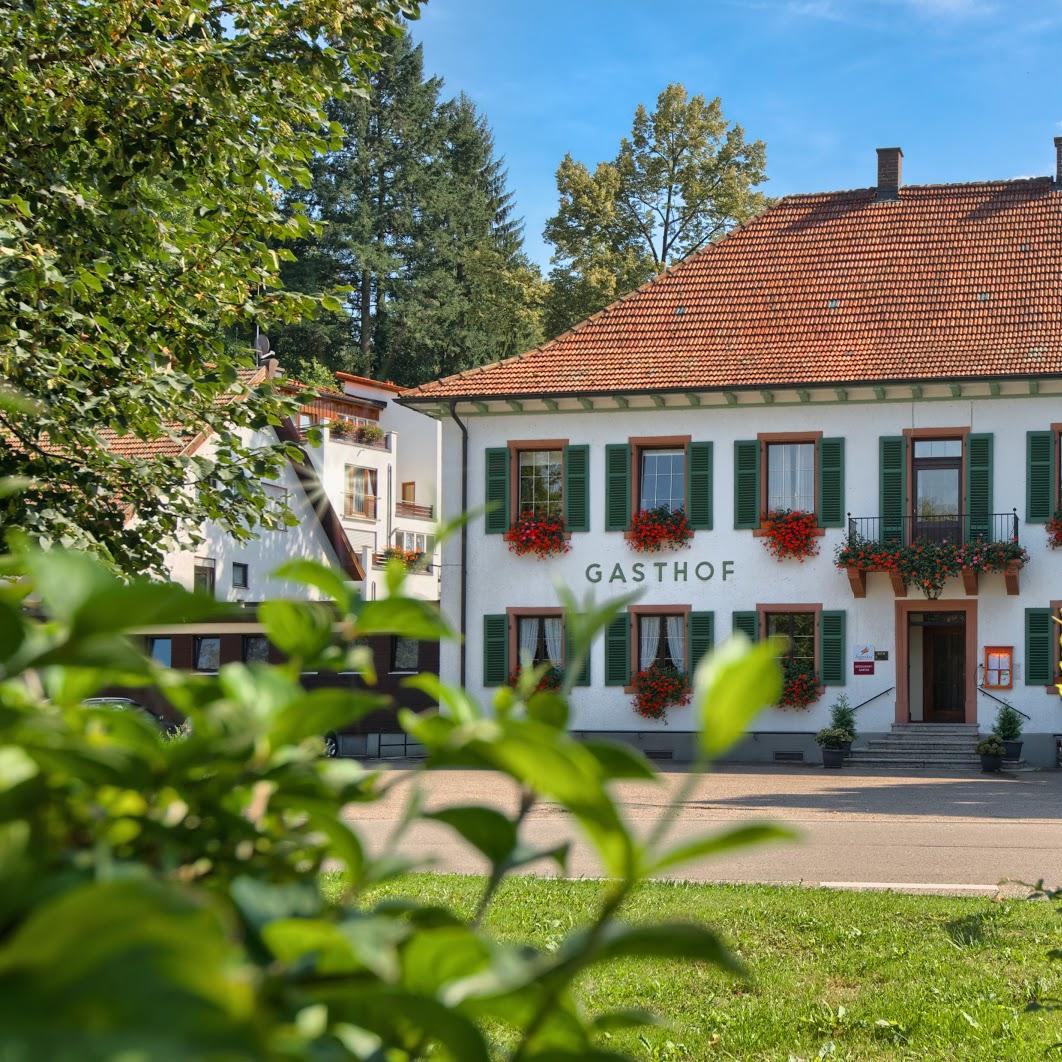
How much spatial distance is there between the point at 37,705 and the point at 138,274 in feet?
26.5

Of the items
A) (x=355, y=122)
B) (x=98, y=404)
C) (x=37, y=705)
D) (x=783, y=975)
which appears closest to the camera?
(x=37, y=705)

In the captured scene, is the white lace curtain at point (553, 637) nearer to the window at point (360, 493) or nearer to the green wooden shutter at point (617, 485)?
the green wooden shutter at point (617, 485)

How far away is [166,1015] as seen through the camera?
Answer: 44 centimetres

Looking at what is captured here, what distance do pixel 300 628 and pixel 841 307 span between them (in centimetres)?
2960

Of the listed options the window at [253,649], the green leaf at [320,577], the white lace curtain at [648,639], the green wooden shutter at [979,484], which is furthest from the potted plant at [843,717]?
the green leaf at [320,577]

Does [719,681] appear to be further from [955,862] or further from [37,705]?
[955,862]

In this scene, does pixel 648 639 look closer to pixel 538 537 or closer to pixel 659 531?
pixel 659 531

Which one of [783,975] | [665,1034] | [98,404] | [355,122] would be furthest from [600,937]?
[355,122]

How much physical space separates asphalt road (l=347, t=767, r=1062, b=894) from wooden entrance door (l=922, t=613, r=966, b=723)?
123 inches

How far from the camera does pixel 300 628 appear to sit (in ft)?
3.07

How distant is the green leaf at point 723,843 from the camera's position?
62cm

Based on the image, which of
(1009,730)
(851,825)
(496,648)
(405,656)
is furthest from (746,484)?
(851,825)

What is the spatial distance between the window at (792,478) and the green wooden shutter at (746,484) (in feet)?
0.96

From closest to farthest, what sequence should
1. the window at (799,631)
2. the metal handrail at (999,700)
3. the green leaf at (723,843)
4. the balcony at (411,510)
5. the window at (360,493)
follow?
the green leaf at (723,843)
the metal handrail at (999,700)
the window at (799,631)
the window at (360,493)
the balcony at (411,510)
